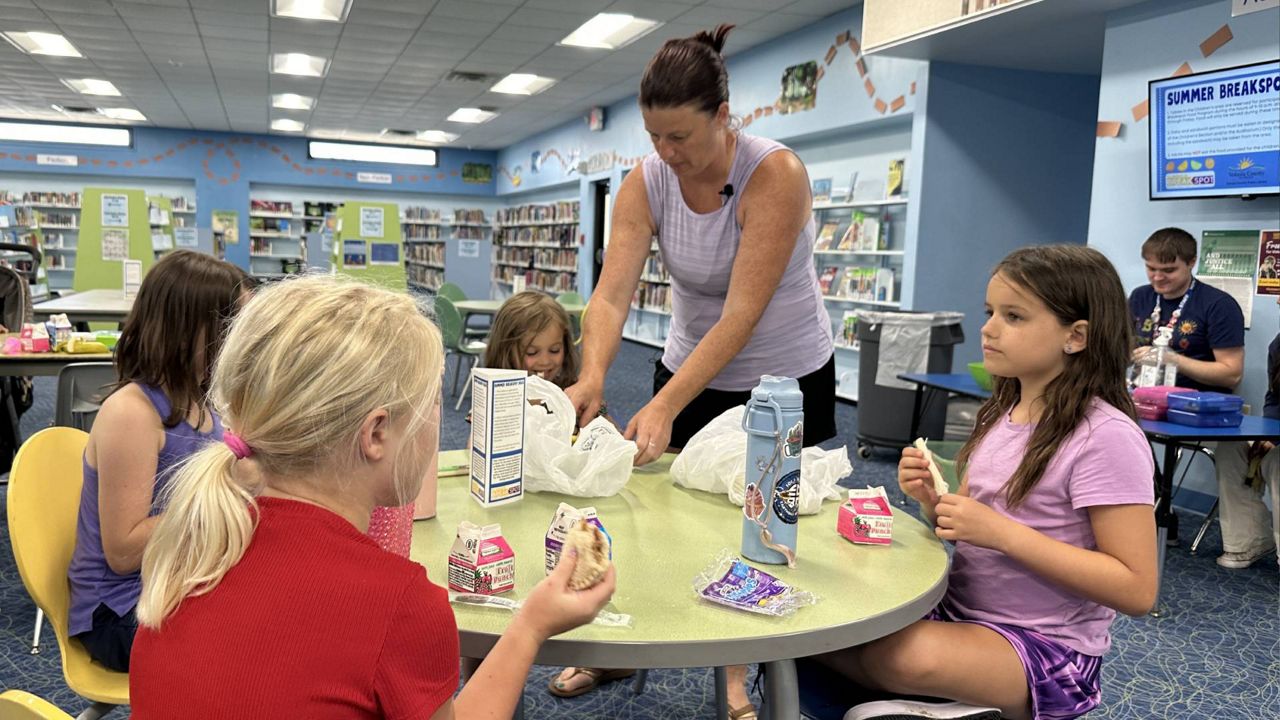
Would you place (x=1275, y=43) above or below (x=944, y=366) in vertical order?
above

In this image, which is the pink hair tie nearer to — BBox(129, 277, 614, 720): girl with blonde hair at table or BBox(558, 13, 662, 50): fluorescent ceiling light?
BBox(129, 277, 614, 720): girl with blonde hair at table

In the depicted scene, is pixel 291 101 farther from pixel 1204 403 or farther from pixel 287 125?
pixel 1204 403

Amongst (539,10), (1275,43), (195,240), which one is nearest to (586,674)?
(1275,43)

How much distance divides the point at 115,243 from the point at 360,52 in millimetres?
2905

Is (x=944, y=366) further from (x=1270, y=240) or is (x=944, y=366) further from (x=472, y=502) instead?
(x=472, y=502)

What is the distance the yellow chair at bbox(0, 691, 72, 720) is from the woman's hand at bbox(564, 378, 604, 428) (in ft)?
3.68

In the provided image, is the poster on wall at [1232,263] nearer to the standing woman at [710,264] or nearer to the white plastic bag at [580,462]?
the standing woman at [710,264]

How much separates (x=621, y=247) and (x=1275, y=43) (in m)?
3.70

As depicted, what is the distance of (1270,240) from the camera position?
4.15 m

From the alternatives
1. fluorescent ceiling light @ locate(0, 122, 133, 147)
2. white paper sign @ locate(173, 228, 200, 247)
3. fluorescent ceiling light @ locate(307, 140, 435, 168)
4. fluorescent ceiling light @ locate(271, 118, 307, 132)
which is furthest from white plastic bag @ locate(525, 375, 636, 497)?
fluorescent ceiling light @ locate(0, 122, 133, 147)

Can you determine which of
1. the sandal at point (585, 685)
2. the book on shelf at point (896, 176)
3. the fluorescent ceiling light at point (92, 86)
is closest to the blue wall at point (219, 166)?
the fluorescent ceiling light at point (92, 86)

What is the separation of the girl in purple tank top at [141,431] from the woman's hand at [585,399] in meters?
0.68

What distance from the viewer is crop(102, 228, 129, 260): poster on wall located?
7.89 m

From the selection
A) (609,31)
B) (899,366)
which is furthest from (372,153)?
(899,366)
